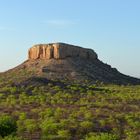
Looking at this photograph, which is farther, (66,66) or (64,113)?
(66,66)

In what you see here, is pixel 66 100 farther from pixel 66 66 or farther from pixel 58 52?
pixel 58 52

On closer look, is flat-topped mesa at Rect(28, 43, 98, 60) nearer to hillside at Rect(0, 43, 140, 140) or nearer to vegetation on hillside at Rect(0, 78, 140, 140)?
hillside at Rect(0, 43, 140, 140)

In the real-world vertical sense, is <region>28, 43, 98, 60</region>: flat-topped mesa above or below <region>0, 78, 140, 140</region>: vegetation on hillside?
above

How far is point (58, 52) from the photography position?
10888cm

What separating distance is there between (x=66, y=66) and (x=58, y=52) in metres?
5.54

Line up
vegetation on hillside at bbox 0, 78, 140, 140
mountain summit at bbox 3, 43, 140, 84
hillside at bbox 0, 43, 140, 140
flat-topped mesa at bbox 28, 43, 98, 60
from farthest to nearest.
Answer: flat-topped mesa at bbox 28, 43, 98, 60
mountain summit at bbox 3, 43, 140, 84
hillside at bbox 0, 43, 140, 140
vegetation on hillside at bbox 0, 78, 140, 140

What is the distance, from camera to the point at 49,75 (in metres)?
97.2

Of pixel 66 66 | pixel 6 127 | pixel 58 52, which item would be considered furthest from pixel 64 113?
pixel 58 52

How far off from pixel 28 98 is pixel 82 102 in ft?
24.8

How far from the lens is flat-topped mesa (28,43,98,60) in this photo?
109512 mm

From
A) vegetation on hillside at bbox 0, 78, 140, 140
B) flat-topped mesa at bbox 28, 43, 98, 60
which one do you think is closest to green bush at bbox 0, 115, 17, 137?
vegetation on hillside at bbox 0, 78, 140, 140

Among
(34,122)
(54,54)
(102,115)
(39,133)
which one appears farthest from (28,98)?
(54,54)

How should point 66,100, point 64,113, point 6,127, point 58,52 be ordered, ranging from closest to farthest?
point 6,127
point 64,113
point 66,100
point 58,52

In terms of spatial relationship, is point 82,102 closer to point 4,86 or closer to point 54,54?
point 4,86
